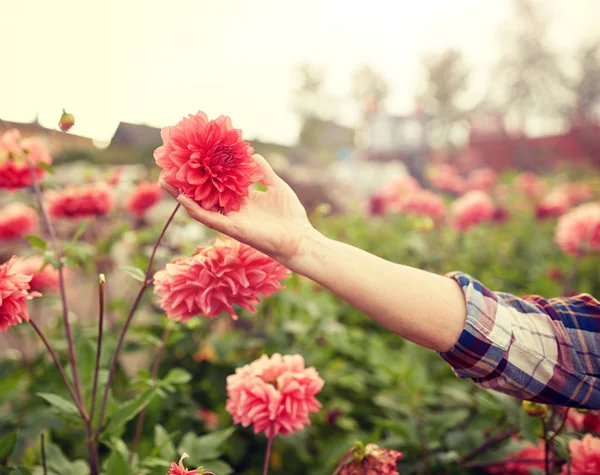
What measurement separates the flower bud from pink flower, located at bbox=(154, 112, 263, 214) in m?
0.26

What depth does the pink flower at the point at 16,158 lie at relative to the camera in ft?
3.37

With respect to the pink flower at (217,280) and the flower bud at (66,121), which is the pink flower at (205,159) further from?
the flower bud at (66,121)

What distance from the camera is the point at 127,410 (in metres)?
0.84

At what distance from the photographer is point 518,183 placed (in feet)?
12.7

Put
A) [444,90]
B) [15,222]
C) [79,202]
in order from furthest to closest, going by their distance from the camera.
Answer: [444,90]
[15,222]
[79,202]

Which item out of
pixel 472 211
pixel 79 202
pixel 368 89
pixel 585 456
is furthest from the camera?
pixel 368 89

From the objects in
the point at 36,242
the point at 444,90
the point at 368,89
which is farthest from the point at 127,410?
the point at 444,90

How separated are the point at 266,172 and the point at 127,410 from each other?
548 millimetres

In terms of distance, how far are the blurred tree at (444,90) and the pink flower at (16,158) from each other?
6644 millimetres

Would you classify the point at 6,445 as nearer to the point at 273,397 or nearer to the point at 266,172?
the point at 273,397

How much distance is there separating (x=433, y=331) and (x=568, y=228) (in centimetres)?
143


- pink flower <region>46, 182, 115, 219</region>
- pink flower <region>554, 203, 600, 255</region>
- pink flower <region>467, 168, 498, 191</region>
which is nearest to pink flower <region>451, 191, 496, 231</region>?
pink flower <region>554, 203, 600, 255</region>

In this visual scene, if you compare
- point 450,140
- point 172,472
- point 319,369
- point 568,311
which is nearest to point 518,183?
point 319,369

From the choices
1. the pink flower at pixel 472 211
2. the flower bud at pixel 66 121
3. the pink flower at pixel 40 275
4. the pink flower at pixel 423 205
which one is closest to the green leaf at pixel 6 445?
the flower bud at pixel 66 121
